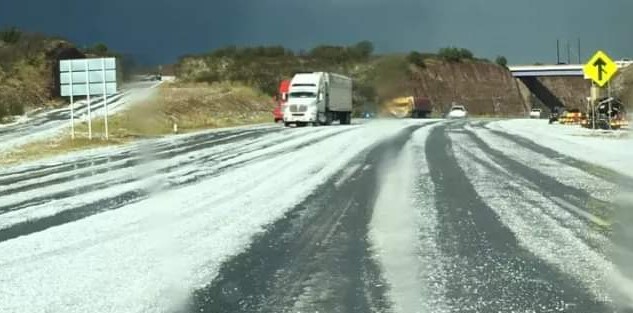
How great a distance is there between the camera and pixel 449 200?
14406 millimetres

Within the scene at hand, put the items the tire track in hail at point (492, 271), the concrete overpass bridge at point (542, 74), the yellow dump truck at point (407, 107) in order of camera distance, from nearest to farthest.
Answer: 1. the tire track in hail at point (492, 271)
2. the yellow dump truck at point (407, 107)
3. the concrete overpass bridge at point (542, 74)

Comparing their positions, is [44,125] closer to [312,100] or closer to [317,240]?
[312,100]

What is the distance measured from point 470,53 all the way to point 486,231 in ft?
383

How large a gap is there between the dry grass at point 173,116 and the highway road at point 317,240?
12.9 ft

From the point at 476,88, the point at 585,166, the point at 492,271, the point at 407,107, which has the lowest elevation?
the point at 492,271

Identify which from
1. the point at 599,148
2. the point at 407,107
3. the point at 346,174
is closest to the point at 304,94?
the point at 407,107

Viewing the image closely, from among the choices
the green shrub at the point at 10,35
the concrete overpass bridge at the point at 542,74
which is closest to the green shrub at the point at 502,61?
the concrete overpass bridge at the point at 542,74

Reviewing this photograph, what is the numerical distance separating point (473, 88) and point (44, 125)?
244ft

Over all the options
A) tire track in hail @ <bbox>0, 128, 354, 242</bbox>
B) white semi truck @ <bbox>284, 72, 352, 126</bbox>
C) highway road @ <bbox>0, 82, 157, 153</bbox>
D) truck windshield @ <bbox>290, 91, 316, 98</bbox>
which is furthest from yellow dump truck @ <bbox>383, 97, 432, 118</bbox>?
tire track in hail @ <bbox>0, 128, 354, 242</bbox>

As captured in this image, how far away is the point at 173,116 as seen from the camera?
5706cm

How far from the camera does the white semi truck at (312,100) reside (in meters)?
53.6

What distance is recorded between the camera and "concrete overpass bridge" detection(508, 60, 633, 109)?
128500 mm

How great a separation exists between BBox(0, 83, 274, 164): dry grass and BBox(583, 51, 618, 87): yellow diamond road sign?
19.0m

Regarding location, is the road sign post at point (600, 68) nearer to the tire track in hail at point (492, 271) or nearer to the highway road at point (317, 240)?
the highway road at point (317, 240)
